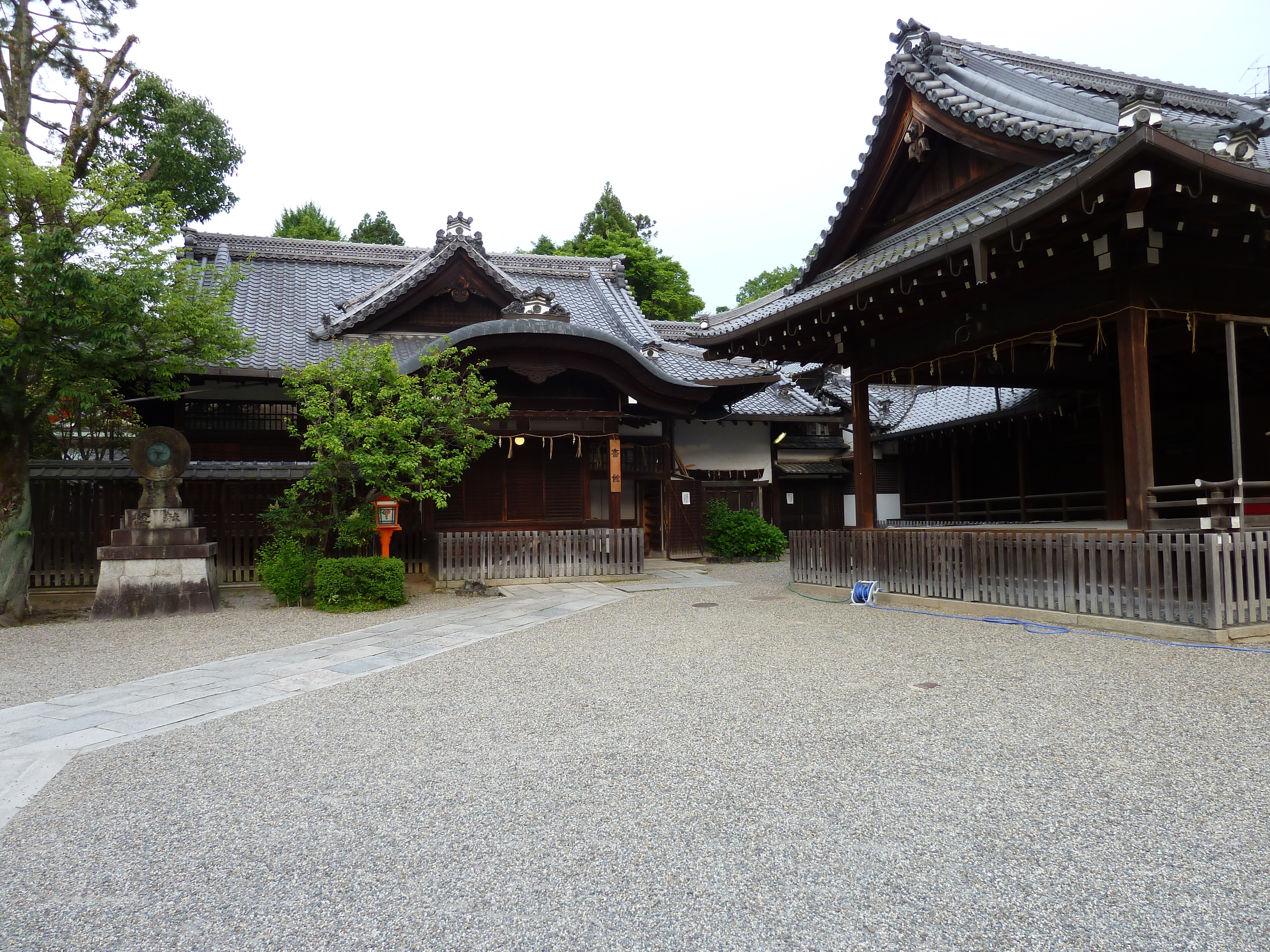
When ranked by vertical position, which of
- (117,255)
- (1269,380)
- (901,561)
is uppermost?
(117,255)

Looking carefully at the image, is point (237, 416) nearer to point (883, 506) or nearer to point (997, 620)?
point (997, 620)

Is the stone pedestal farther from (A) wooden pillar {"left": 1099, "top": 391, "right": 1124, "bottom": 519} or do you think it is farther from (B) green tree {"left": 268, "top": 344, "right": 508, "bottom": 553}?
(A) wooden pillar {"left": 1099, "top": 391, "right": 1124, "bottom": 519}

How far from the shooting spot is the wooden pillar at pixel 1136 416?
268 inches

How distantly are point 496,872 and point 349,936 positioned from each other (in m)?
0.57

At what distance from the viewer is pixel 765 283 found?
137 feet

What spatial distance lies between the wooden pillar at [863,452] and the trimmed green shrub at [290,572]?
758cm

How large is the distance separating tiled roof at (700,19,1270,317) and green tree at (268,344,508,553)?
12.5 feet

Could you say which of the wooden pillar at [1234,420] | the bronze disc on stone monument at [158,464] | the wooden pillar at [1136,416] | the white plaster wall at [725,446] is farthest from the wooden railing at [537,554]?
the wooden pillar at [1234,420]

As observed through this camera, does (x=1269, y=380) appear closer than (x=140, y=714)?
No

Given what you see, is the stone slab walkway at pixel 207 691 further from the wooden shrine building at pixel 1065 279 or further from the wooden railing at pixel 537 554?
the wooden shrine building at pixel 1065 279

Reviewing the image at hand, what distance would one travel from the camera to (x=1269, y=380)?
10.3m

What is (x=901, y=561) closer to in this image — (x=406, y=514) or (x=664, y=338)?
(x=406, y=514)

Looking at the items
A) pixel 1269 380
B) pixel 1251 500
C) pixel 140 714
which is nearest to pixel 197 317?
pixel 140 714

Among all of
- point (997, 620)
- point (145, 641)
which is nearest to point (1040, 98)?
point (997, 620)
